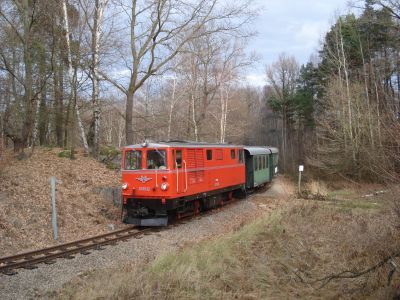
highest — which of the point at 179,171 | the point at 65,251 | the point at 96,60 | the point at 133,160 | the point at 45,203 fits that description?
the point at 96,60

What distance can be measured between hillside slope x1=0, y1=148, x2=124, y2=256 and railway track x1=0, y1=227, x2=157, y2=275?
2.26 feet

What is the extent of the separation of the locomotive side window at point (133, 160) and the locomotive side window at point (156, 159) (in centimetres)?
33

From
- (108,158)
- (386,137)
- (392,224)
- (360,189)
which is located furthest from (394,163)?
(360,189)

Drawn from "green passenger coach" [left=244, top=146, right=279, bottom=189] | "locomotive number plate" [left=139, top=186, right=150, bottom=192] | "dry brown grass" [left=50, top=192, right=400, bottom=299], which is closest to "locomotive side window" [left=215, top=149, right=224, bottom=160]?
"locomotive number plate" [left=139, top=186, right=150, bottom=192]

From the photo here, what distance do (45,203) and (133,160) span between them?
9.79 ft

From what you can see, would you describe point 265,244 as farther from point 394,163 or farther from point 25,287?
point 25,287

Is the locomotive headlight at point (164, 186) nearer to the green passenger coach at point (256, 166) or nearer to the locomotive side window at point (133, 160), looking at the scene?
the locomotive side window at point (133, 160)

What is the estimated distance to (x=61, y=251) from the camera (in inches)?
371

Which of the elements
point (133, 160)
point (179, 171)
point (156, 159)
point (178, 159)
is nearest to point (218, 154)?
point (178, 159)

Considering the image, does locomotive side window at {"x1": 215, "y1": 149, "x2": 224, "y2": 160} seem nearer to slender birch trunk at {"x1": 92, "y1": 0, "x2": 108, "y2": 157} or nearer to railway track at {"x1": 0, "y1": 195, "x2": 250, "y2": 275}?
railway track at {"x1": 0, "y1": 195, "x2": 250, "y2": 275}

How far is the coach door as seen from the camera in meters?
13.0

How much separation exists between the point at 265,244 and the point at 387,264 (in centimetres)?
333

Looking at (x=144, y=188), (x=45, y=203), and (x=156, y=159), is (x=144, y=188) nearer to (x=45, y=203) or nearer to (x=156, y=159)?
(x=156, y=159)

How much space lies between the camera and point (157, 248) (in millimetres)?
10031
